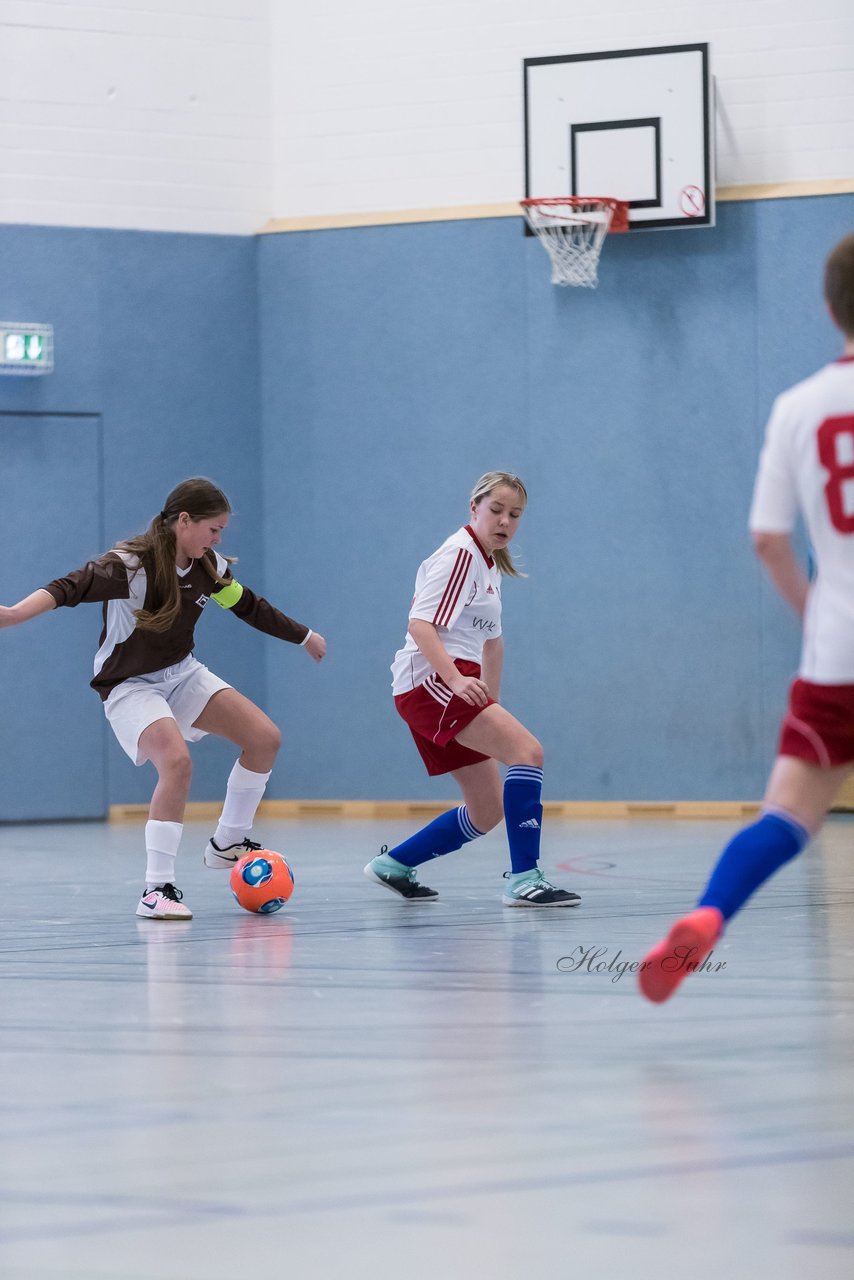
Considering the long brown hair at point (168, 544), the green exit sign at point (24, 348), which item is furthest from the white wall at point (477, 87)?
the long brown hair at point (168, 544)

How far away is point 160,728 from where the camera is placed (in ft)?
22.9

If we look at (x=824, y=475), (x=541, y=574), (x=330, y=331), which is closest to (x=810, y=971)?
(x=824, y=475)

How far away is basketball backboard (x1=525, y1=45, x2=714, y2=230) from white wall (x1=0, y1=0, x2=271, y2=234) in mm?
2245

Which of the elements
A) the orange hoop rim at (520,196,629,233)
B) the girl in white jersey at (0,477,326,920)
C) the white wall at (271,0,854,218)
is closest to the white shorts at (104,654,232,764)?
the girl in white jersey at (0,477,326,920)

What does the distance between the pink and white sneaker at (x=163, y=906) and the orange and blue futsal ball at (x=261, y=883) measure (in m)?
0.21

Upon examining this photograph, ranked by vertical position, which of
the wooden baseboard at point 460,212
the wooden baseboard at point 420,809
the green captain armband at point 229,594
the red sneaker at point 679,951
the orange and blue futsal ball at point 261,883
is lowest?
the wooden baseboard at point 420,809

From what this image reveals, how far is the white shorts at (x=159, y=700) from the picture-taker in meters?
7.05

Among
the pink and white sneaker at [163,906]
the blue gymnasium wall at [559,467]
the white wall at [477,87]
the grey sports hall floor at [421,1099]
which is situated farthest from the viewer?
the blue gymnasium wall at [559,467]

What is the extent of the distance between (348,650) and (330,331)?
2.16 m

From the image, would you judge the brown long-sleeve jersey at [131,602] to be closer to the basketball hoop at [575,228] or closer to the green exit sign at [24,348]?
the green exit sign at [24,348]

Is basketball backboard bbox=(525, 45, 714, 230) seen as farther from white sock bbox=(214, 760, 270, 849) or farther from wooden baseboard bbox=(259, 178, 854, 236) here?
white sock bbox=(214, 760, 270, 849)

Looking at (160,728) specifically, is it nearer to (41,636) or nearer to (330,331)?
(41,636)

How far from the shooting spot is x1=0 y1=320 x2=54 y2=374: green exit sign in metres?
11.9

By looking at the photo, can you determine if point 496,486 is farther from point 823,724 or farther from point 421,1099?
point 421,1099
